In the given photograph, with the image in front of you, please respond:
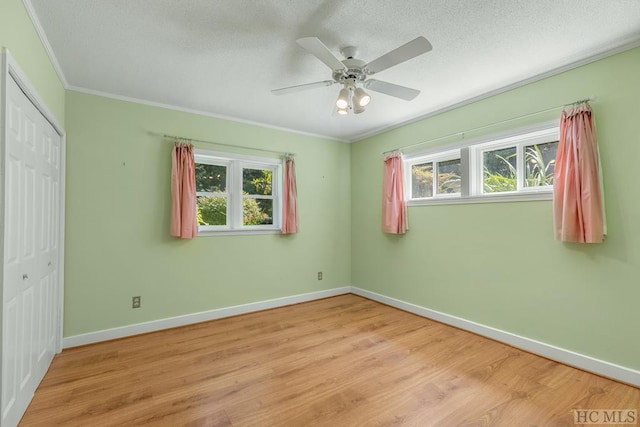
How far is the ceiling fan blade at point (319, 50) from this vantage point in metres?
1.69

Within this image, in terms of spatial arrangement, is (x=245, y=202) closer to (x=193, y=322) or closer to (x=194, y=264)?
(x=194, y=264)

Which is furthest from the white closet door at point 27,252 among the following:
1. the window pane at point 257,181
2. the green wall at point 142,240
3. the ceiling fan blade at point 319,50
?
the window pane at point 257,181

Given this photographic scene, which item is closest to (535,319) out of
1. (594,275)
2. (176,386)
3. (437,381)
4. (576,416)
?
(594,275)

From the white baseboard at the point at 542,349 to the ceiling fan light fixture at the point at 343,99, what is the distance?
103 inches

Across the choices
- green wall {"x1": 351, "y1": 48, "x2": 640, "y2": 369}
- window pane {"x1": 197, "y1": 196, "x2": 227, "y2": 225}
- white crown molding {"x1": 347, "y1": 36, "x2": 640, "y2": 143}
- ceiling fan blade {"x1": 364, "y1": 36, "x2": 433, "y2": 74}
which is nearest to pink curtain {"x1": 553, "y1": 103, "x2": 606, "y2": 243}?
green wall {"x1": 351, "y1": 48, "x2": 640, "y2": 369}

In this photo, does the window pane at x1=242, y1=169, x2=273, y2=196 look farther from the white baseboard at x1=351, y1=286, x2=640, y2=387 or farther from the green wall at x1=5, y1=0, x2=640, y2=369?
the white baseboard at x1=351, y1=286, x2=640, y2=387

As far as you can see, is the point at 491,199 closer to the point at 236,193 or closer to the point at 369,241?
the point at 369,241

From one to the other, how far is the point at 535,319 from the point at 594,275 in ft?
2.04

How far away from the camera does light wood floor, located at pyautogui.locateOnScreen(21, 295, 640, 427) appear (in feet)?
6.04

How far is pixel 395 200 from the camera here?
3.81m

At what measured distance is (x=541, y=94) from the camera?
263 cm

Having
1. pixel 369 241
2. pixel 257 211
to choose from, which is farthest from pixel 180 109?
pixel 369 241

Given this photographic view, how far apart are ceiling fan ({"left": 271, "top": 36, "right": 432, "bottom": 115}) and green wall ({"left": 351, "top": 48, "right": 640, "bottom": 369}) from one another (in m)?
1.41

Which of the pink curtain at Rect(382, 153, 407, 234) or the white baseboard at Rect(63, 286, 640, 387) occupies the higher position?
the pink curtain at Rect(382, 153, 407, 234)
